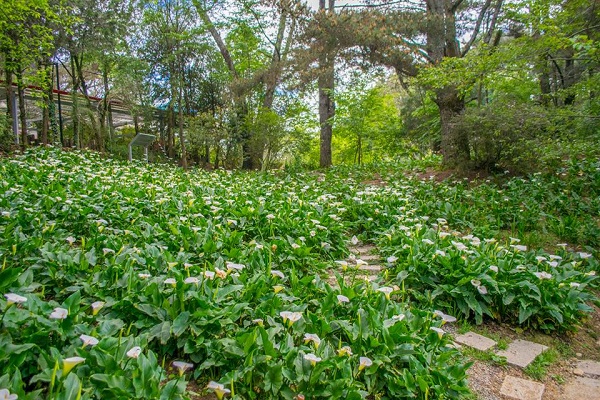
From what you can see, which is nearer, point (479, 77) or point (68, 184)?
point (68, 184)

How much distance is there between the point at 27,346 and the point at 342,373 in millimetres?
1269

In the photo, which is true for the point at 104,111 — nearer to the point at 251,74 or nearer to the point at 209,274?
the point at 251,74

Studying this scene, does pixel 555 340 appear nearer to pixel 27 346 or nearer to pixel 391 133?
pixel 27 346

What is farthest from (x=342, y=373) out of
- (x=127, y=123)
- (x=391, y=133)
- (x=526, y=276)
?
(x=127, y=123)

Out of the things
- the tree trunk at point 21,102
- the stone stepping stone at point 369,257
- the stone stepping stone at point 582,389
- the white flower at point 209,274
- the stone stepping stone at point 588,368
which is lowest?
the stone stepping stone at point 582,389

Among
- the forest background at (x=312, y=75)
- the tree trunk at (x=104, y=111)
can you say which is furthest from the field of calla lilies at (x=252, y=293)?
the tree trunk at (x=104, y=111)

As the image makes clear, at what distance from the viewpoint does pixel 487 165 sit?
21.8ft

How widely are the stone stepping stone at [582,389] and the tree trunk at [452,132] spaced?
5210 mm

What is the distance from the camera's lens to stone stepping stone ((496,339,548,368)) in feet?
6.87

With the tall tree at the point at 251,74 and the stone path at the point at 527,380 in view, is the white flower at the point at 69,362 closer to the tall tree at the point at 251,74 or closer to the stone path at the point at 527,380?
the stone path at the point at 527,380

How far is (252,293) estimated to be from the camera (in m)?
2.14

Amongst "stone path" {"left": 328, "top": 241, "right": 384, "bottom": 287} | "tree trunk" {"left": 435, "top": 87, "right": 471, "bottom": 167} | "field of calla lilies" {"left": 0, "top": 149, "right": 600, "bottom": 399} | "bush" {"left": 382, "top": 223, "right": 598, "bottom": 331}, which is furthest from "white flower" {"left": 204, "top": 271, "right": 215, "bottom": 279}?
"tree trunk" {"left": 435, "top": 87, "right": 471, "bottom": 167}

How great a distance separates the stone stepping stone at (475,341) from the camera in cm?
221

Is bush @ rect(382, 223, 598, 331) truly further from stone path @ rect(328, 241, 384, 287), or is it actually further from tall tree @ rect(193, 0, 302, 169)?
tall tree @ rect(193, 0, 302, 169)
